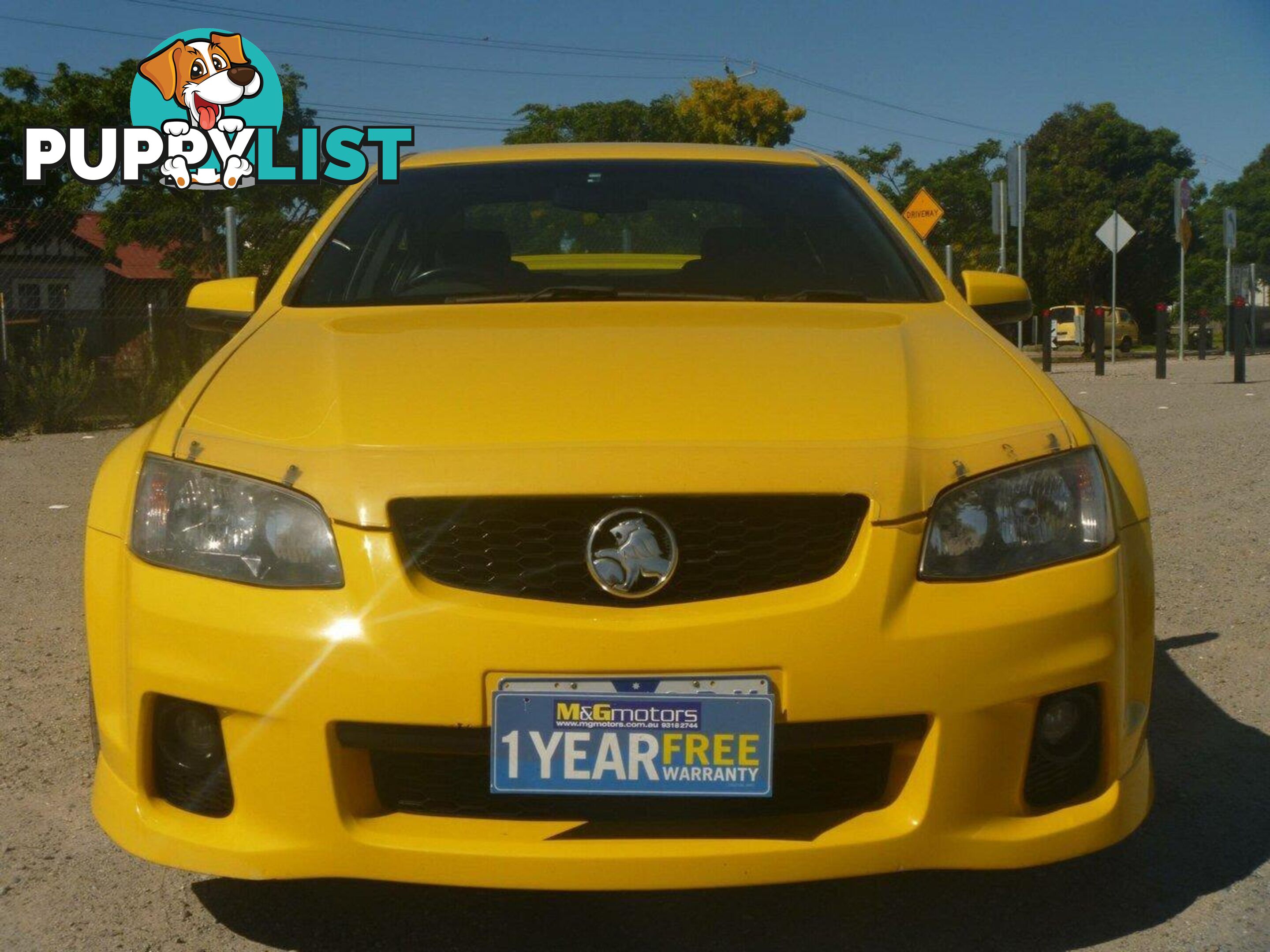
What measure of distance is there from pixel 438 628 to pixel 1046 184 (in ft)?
189

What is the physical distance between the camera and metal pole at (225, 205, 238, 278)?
11539 mm

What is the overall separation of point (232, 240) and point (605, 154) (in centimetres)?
823

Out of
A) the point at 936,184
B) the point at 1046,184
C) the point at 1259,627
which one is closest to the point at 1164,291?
the point at 1046,184

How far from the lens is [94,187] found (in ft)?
50.4

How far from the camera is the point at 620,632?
2137 millimetres

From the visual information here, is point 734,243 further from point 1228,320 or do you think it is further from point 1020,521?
point 1228,320

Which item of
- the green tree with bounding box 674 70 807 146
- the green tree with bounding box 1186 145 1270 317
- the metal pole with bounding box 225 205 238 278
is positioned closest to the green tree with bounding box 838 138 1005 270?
the green tree with bounding box 674 70 807 146

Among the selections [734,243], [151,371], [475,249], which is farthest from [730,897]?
[151,371]

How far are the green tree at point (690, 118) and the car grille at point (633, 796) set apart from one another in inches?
1767

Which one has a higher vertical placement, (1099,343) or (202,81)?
(202,81)

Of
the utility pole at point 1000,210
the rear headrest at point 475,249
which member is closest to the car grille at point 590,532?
the rear headrest at point 475,249

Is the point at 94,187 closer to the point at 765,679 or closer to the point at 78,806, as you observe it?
the point at 78,806

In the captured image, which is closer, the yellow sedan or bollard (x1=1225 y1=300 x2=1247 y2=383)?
the yellow sedan

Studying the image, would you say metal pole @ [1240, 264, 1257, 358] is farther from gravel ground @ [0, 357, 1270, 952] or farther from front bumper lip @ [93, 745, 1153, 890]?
front bumper lip @ [93, 745, 1153, 890]
